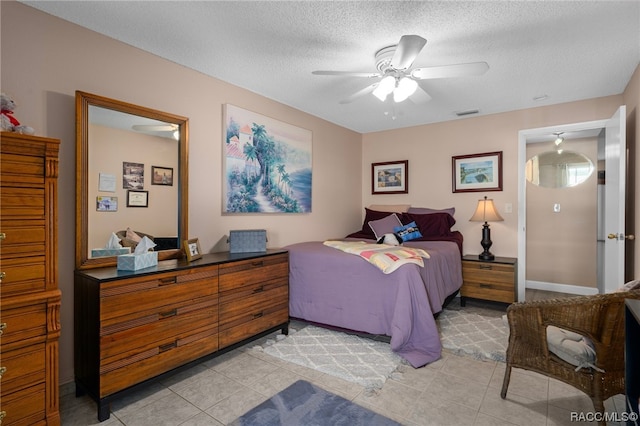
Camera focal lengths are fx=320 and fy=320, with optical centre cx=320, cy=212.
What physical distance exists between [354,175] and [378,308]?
286 centimetres

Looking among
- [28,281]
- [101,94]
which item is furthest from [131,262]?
[101,94]

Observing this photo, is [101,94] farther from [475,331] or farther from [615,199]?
[615,199]

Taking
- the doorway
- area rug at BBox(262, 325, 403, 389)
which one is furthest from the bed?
the doorway

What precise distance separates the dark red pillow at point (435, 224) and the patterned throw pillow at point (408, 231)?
0.37 feet

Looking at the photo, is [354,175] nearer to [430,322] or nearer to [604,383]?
[430,322]

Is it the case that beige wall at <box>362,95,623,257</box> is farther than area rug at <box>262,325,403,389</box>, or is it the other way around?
beige wall at <box>362,95,623,257</box>

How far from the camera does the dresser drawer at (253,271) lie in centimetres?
252

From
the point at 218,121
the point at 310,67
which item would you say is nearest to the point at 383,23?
the point at 310,67

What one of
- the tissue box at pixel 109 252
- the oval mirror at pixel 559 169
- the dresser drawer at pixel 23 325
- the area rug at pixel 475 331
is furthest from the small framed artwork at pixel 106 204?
the oval mirror at pixel 559 169

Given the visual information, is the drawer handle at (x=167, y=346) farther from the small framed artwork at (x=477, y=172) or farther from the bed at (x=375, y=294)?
the small framed artwork at (x=477, y=172)

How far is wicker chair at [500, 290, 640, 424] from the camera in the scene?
5.19ft

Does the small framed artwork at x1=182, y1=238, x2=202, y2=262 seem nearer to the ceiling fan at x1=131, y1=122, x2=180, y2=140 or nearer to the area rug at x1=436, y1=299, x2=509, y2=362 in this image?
the ceiling fan at x1=131, y1=122, x2=180, y2=140

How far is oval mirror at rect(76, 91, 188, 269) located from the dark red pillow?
9.98 feet

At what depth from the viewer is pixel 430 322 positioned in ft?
8.42
